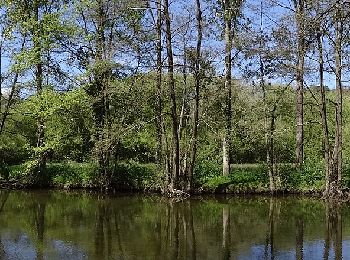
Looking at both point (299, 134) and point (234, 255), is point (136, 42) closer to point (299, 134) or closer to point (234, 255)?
point (299, 134)

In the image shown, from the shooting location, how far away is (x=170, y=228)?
14.8 m

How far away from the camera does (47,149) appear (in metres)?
23.5

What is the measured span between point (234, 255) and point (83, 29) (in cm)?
1584

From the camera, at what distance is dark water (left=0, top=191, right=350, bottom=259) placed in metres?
11.7

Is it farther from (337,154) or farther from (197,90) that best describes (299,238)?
(197,90)

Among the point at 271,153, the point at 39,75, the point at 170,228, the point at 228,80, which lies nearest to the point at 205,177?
the point at 271,153

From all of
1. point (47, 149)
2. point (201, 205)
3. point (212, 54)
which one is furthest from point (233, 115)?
point (47, 149)

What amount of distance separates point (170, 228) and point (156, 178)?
8.10m

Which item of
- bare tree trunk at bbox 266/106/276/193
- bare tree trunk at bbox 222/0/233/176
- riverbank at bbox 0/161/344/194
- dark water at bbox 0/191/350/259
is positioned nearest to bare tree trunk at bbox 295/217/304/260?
dark water at bbox 0/191/350/259

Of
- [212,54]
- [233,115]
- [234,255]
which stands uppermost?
[212,54]

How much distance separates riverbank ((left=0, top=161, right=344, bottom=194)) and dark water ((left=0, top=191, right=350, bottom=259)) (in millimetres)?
1294

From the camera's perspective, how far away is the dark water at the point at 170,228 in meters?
11.7

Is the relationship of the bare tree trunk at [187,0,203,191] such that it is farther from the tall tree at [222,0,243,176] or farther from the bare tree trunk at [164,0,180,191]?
the tall tree at [222,0,243,176]

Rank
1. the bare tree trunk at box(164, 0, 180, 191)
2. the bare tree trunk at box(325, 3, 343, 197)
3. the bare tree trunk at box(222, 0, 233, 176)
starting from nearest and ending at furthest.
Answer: the bare tree trunk at box(325, 3, 343, 197) → the bare tree trunk at box(164, 0, 180, 191) → the bare tree trunk at box(222, 0, 233, 176)
